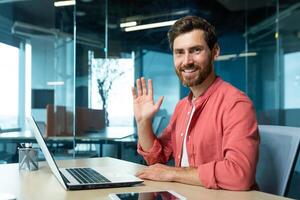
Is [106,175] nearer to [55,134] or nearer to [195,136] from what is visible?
[195,136]

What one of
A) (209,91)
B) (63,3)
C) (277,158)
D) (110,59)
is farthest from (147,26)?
(277,158)

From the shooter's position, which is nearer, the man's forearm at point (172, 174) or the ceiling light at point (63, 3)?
the man's forearm at point (172, 174)

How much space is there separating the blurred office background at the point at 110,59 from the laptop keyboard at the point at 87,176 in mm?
2754

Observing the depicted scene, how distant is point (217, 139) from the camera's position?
4.27ft

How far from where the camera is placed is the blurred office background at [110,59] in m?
4.24

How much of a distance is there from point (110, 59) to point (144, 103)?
3088 mm

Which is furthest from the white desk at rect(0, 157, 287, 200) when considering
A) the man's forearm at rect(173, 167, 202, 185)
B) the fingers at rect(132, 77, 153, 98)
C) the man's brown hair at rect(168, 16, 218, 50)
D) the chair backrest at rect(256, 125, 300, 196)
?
the man's brown hair at rect(168, 16, 218, 50)

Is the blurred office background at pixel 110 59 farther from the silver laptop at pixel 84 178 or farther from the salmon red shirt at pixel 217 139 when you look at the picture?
the silver laptop at pixel 84 178

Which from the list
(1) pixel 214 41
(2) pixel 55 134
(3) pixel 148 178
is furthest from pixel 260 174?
(2) pixel 55 134

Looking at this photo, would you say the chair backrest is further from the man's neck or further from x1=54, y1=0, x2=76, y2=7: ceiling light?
x1=54, y1=0, x2=76, y2=7: ceiling light

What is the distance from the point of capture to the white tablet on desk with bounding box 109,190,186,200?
95 centimetres

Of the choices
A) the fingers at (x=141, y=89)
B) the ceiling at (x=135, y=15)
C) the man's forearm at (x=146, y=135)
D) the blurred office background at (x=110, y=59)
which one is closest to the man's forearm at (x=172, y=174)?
the man's forearm at (x=146, y=135)

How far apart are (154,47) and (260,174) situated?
3.68 meters

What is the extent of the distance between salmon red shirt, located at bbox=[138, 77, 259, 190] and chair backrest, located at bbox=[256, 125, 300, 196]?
0.44 feet
